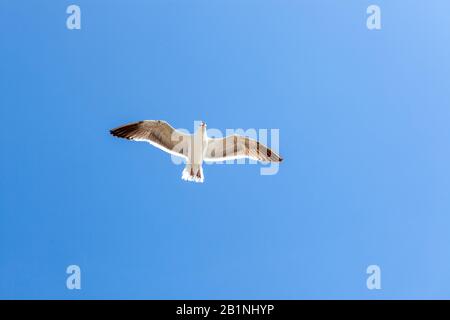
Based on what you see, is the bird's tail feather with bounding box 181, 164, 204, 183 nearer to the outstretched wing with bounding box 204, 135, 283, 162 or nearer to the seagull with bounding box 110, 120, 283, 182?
the seagull with bounding box 110, 120, 283, 182

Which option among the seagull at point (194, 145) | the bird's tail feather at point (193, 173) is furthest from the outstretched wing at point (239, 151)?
the bird's tail feather at point (193, 173)

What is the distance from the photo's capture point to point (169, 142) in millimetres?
12523

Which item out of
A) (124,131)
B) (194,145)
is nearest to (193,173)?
(194,145)

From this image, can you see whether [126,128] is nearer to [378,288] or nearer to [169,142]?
[169,142]

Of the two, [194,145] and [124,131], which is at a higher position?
[124,131]

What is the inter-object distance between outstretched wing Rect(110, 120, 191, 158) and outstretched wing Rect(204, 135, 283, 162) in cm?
42

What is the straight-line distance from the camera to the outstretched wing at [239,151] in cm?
1255

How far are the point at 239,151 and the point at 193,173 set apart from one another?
0.88 meters

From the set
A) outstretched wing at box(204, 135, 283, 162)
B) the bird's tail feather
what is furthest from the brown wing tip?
outstretched wing at box(204, 135, 283, 162)

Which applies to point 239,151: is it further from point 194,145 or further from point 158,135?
point 158,135

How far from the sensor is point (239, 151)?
12656 mm

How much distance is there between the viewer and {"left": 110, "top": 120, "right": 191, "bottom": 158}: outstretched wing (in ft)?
40.7
